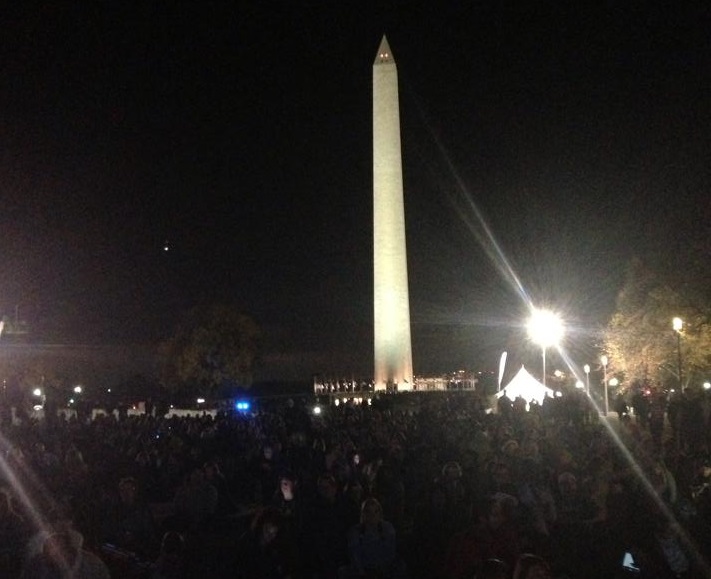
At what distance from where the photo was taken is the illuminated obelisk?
162 feet

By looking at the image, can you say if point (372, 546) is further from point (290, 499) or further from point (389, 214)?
point (389, 214)

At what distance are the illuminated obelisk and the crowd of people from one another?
33.3 m

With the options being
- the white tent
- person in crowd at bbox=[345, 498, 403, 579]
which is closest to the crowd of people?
person in crowd at bbox=[345, 498, 403, 579]

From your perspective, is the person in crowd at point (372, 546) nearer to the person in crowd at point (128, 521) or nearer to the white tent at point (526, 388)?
the person in crowd at point (128, 521)

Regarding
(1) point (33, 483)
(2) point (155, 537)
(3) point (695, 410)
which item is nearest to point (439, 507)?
(2) point (155, 537)

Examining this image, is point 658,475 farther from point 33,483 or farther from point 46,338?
point 46,338

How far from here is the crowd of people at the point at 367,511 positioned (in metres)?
7.01

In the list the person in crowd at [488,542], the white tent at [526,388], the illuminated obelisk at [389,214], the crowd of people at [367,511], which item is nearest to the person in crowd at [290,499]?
the crowd of people at [367,511]

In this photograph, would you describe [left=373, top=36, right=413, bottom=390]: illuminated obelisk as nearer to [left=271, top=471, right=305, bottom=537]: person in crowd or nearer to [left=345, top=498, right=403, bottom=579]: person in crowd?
[left=271, top=471, right=305, bottom=537]: person in crowd

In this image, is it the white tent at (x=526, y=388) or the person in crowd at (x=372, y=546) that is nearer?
the person in crowd at (x=372, y=546)

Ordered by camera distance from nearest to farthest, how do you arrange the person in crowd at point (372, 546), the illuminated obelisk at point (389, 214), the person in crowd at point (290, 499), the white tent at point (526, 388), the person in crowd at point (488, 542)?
the person in crowd at point (488, 542), the person in crowd at point (372, 546), the person in crowd at point (290, 499), the white tent at point (526, 388), the illuminated obelisk at point (389, 214)

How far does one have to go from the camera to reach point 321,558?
7.99 metres

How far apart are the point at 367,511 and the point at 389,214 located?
4211 centimetres

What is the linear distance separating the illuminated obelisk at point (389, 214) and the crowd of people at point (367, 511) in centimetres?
3328
